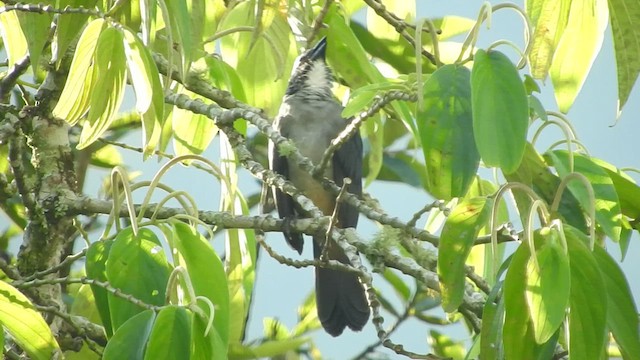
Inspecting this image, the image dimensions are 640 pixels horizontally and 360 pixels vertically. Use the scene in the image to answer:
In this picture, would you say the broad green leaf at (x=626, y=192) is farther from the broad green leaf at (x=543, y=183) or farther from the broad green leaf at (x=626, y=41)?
the broad green leaf at (x=626, y=41)

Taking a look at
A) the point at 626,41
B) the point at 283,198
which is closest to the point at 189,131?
the point at 626,41

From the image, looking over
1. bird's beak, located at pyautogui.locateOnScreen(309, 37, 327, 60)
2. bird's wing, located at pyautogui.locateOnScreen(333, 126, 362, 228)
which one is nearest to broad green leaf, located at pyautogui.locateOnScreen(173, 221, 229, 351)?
bird's wing, located at pyautogui.locateOnScreen(333, 126, 362, 228)

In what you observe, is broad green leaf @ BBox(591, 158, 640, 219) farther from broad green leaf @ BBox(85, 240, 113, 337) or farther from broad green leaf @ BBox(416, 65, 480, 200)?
broad green leaf @ BBox(85, 240, 113, 337)

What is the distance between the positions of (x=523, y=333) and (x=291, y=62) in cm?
98

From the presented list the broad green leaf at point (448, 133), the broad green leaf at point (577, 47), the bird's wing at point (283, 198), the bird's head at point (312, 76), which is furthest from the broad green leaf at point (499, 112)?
the bird's head at point (312, 76)

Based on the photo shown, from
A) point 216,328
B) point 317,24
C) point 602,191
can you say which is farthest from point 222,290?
point 317,24

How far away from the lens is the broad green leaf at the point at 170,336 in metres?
1.15

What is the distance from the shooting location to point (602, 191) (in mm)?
1496

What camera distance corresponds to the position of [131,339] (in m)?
1.22

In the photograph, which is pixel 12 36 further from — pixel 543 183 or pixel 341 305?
pixel 341 305

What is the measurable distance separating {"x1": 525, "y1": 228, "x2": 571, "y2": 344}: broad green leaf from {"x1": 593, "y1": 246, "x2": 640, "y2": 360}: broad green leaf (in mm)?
126

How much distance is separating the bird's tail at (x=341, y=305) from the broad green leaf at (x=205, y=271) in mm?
1695

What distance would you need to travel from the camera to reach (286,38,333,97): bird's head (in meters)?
3.68

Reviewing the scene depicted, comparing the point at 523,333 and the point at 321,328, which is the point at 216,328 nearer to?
the point at 523,333
